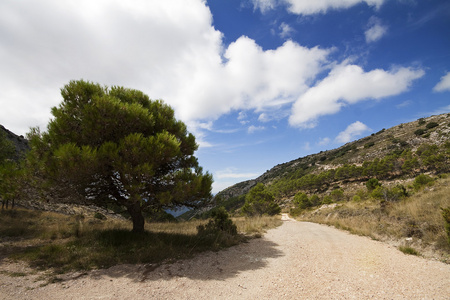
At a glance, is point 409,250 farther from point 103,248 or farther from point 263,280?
point 103,248

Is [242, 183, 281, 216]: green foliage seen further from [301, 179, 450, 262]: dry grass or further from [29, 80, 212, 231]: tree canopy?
[29, 80, 212, 231]: tree canopy

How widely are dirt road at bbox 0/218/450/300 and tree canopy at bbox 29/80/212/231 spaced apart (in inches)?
108

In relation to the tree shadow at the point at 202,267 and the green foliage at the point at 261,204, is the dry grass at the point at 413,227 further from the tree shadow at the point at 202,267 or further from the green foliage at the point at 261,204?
the green foliage at the point at 261,204

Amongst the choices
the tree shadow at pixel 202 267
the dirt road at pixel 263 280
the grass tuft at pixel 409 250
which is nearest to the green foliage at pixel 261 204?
the grass tuft at pixel 409 250

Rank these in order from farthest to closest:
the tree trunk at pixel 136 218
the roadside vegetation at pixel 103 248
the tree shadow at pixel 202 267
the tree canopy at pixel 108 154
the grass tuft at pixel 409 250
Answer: the tree trunk at pixel 136 218 → the tree canopy at pixel 108 154 → the grass tuft at pixel 409 250 → the roadside vegetation at pixel 103 248 → the tree shadow at pixel 202 267

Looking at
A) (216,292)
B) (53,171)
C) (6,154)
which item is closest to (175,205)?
(53,171)

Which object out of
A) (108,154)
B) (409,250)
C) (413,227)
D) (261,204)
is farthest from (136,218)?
(261,204)

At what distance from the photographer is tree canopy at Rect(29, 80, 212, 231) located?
700cm

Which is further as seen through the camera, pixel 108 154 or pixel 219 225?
pixel 219 225

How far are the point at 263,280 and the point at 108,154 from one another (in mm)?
6424

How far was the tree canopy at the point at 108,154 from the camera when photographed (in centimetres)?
700

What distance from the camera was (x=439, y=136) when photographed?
50875mm

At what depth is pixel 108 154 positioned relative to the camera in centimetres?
707

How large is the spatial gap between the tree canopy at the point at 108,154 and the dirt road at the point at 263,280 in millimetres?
2747
